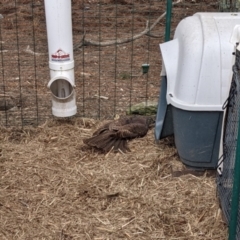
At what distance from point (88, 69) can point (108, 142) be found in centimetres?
213

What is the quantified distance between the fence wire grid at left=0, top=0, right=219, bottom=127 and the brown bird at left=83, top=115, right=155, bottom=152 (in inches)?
17.6

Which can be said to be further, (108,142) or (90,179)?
(108,142)

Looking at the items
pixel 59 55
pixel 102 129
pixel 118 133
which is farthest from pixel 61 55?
pixel 118 133

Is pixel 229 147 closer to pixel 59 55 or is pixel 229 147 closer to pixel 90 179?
pixel 90 179

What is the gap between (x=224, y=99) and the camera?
3.35 m

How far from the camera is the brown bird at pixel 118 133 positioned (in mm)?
4055

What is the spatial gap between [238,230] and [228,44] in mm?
1182

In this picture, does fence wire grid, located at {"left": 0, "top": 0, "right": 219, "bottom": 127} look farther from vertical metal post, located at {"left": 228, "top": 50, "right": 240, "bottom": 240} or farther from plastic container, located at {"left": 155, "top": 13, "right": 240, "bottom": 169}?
vertical metal post, located at {"left": 228, "top": 50, "right": 240, "bottom": 240}

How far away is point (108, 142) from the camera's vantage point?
4.08 meters

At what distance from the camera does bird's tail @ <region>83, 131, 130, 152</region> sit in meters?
4.03

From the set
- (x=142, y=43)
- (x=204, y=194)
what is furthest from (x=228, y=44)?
(x=142, y=43)

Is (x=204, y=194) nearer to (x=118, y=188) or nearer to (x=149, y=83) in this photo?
(x=118, y=188)

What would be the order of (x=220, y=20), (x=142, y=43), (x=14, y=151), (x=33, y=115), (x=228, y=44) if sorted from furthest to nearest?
(x=142, y=43), (x=33, y=115), (x=14, y=151), (x=220, y=20), (x=228, y=44)

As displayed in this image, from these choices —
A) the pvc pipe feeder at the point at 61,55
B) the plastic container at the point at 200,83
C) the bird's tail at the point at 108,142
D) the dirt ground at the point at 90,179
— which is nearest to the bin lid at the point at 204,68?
the plastic container at the point at 200,83
